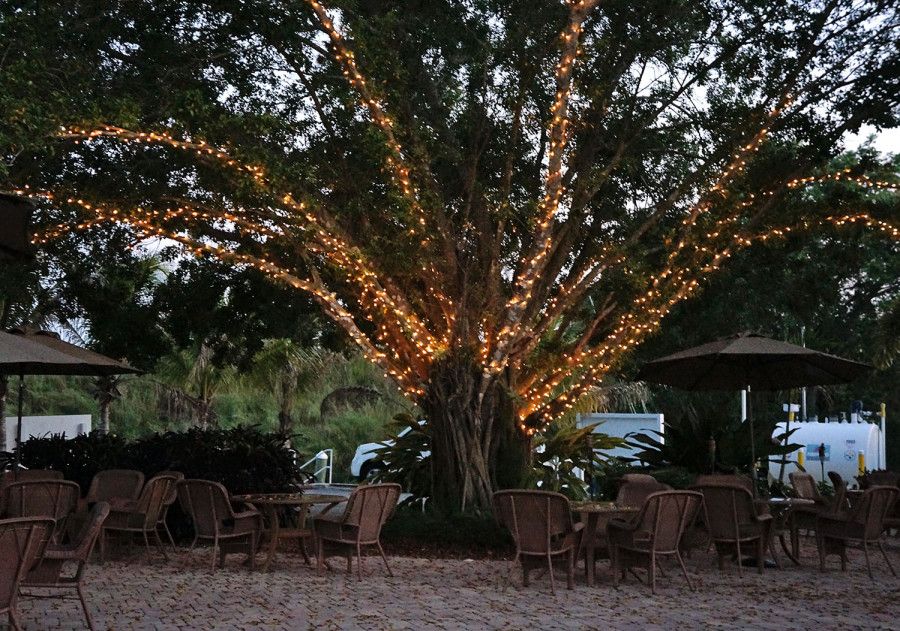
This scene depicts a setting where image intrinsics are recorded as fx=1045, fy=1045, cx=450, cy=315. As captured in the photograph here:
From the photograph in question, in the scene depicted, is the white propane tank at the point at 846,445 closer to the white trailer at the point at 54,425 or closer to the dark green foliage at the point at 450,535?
the dark green foliage at the point at 450,535

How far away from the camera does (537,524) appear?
327 inches

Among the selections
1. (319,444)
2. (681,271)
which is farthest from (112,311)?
(319,444)

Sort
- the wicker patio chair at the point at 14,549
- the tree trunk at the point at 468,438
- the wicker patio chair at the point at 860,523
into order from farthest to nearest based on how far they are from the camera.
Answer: the tree trunk at the point at 468,438 < the wicker patio chair at the point at 860,523 < the wicker patio chair at the point at 14,549

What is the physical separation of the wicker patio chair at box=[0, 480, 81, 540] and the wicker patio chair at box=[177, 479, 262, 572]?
37.5 inches

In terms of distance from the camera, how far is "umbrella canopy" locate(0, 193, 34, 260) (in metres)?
5.57

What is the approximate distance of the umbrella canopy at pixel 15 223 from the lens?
557cm

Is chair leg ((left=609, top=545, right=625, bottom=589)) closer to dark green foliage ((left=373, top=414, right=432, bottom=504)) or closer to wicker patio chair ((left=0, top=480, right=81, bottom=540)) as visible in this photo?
dark green foliage ((left=373, top=414, right=432, bottom=504))

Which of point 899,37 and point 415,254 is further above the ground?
point 899,37

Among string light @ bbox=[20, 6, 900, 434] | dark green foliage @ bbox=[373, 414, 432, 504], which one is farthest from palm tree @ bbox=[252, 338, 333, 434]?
string light @ bbox=[20, 6, 900, 434]

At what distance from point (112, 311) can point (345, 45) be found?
611cm

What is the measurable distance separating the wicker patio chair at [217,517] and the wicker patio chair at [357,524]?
2.03 feet

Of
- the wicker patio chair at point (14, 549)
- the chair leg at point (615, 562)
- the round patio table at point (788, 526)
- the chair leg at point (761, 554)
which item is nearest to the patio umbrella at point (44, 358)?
the wicker patio chair at point (14, 549)

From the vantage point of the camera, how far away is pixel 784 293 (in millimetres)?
15930

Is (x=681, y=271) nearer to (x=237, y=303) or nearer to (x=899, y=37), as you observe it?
(x=899, y=37)
